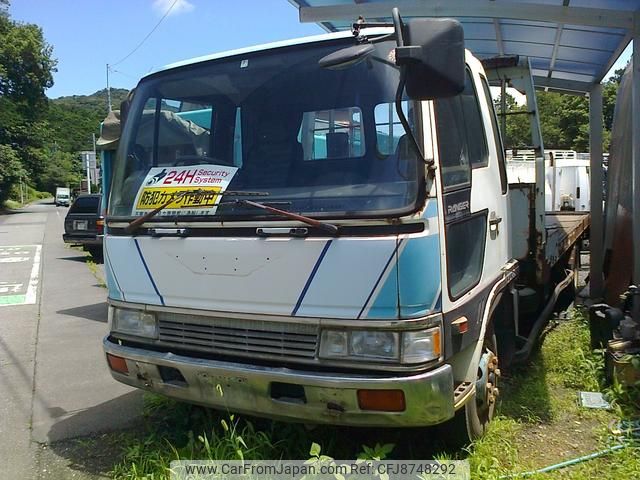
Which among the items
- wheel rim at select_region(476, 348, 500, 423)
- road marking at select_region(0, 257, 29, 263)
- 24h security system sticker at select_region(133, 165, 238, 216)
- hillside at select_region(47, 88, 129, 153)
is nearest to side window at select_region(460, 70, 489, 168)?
wheel rim at select_region(476, 348, 500, 423)

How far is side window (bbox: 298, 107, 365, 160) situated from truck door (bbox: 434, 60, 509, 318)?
0.43m

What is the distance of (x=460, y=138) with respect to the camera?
→ 11.5ft

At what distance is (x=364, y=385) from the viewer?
285cm

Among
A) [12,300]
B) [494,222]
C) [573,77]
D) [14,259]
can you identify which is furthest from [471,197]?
[14,259]

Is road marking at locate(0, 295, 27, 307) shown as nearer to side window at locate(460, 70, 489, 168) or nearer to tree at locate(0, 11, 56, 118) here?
side window at locate(460, 70, 489, 168)

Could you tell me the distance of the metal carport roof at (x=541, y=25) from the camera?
17.0 ft

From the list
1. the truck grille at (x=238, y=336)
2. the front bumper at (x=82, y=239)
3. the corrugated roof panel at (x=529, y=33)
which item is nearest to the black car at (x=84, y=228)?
the front bumper at (x=82, y=239)

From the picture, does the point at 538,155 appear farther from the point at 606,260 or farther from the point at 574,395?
the point at 606,260

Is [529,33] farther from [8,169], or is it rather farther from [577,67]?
[8,169]

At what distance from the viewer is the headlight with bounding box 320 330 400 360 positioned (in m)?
2.87

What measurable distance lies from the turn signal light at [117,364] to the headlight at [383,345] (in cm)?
140

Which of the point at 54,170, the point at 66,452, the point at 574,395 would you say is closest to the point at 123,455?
the point at 66,452

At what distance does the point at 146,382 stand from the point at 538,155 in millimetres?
4039

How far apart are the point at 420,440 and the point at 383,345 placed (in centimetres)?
122
